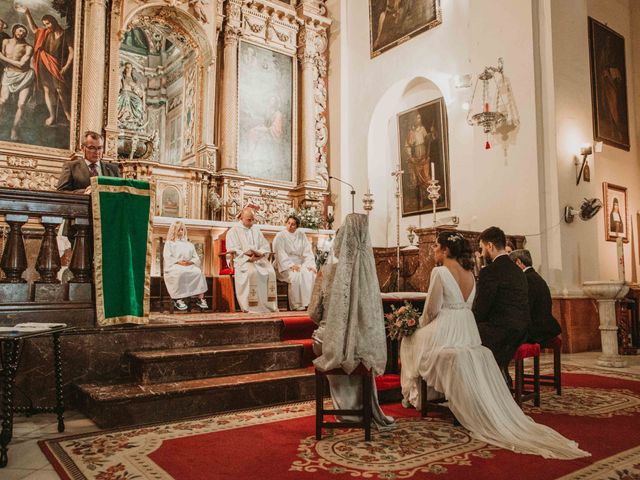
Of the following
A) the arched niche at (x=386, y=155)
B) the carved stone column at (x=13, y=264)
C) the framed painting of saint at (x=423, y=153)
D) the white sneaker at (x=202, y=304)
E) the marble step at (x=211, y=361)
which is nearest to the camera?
the carved stone column at (x=13, y=264)

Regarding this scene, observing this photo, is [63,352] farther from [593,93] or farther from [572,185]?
[593,93]

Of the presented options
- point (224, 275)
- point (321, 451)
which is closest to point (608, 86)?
point (224, 275)

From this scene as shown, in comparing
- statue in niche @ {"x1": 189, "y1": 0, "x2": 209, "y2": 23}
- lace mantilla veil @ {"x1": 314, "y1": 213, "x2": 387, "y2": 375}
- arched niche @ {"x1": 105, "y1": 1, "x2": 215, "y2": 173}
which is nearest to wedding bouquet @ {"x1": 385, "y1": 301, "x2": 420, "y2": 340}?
lace mantilla veil @ {"x1": 314, "y1": 213, "x2": 387, "y2": 375}

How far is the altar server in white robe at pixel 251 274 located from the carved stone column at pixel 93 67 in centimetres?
353

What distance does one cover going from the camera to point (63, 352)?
431 centimetres

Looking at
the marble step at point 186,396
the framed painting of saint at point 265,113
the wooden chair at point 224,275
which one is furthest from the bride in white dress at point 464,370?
the framed painting of saint at point 265,113

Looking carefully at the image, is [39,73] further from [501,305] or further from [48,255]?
[501,305]

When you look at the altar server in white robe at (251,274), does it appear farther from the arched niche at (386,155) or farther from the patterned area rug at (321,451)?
the arched niche at (386,155)

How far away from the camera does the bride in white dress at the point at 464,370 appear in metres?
3.33

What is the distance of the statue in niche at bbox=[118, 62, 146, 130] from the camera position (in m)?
12.4

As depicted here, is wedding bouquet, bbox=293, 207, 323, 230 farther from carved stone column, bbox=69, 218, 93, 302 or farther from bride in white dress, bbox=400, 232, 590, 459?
A: bride in white dress, bbox=400, 232, 590, 459

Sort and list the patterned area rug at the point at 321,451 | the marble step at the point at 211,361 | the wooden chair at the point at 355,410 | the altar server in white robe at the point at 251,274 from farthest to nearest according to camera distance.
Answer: the altar server in white robe at the point at 251,274
the marble step at the point at 211,361
the wooden chair at the point at 355,410
the patterned area rug at the point at 321,451

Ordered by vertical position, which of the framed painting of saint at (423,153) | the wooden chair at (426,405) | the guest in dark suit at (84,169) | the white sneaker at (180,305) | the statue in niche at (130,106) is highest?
the statue in niche at (130,106)

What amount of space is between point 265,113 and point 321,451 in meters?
9.03
